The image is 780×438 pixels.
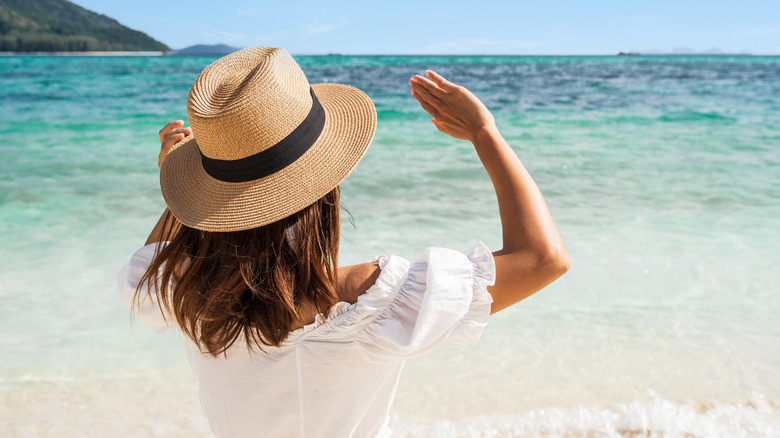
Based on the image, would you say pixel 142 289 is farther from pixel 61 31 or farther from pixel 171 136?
pixel 61 31

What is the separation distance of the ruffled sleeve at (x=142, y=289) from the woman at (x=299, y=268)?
0.05ft

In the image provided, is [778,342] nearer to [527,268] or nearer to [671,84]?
[527,268]

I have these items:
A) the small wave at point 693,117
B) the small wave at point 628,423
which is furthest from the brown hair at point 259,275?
the small wave at point 693,117

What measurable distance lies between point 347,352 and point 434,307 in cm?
21

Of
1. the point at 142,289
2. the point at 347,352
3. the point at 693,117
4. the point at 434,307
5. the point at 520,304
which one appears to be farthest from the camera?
the point at 693,117

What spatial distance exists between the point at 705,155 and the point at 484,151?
7.27 m

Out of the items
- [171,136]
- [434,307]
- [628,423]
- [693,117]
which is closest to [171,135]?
[171,136]

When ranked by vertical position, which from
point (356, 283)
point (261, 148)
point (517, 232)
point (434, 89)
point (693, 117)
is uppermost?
point (434, 89)

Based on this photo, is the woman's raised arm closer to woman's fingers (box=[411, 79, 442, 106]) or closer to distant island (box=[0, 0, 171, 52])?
woman's fingers (box=[411, 79, 442, 106])

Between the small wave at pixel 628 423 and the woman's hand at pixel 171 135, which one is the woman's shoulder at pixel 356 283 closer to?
the woman's hand at pixel 171 135

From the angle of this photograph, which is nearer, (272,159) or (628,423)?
(272,159)

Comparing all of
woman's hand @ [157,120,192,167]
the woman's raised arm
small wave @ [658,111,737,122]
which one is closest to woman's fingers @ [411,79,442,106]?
the woman's raised arm

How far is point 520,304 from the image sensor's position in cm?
314

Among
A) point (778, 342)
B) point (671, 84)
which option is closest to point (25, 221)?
point (778, 342)
